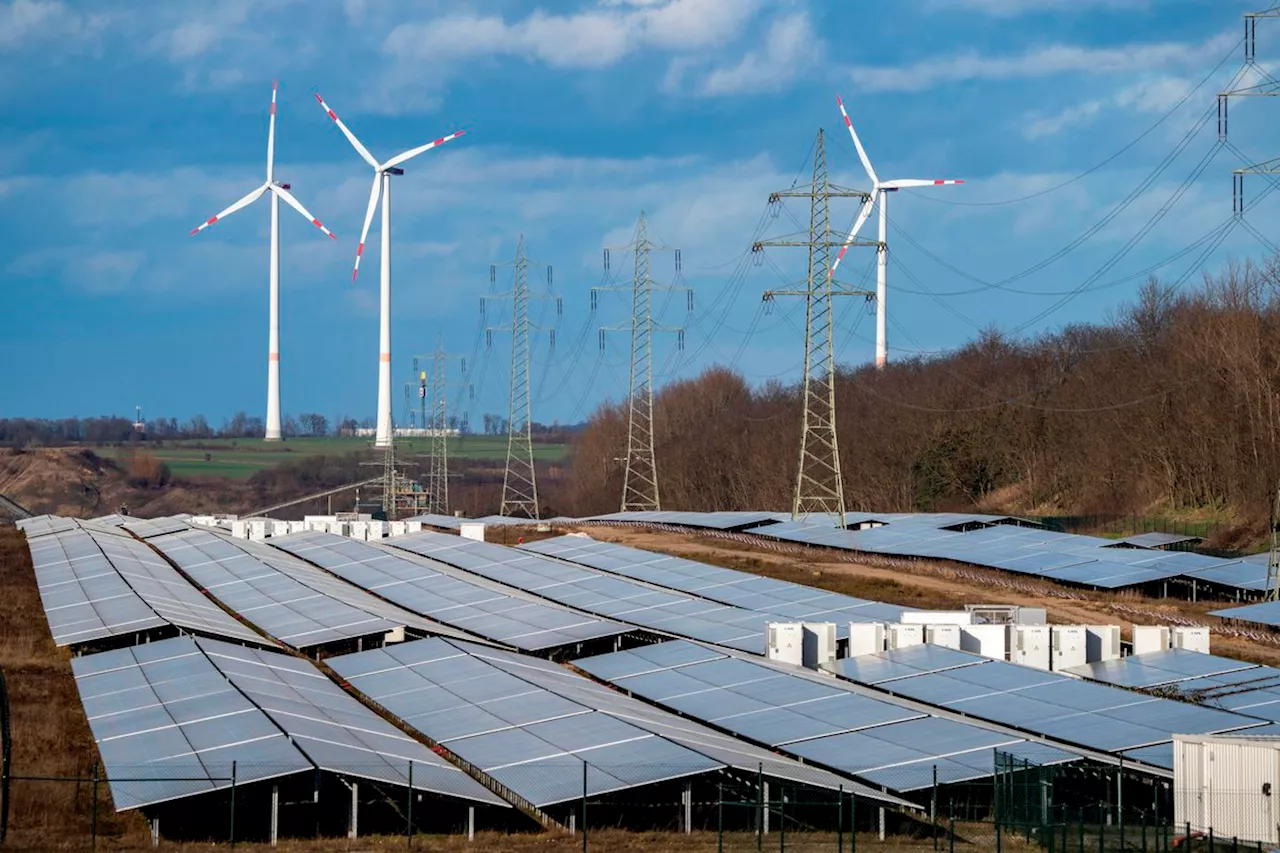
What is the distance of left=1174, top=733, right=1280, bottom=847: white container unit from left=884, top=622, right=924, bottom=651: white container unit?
15.2 m

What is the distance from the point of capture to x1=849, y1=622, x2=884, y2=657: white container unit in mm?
41312

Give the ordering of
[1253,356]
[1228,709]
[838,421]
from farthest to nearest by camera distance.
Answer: [838,421] → [1253,356] → [1228,709]

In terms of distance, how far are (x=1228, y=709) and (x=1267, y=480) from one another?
5203 centimetres

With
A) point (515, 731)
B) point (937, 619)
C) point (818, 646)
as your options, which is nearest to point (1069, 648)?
point (937, 619)

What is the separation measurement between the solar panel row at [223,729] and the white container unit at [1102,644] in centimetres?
1880

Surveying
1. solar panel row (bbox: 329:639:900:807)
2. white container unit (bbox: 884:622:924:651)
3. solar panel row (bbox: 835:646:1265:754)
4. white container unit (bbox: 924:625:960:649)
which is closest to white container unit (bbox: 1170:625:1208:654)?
white container unit (bbox: 924:625:960:649)

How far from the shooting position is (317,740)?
28391mm

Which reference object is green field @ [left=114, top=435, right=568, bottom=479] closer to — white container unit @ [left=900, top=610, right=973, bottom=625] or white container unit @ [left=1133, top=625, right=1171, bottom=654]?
white container unit @ [left=900, top=610, right=973, bottom=625]

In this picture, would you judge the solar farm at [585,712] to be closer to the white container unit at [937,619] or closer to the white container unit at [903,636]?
the white container unit at [903,636]

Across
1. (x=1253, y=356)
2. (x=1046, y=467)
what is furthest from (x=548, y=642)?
(x=1046, y=467)

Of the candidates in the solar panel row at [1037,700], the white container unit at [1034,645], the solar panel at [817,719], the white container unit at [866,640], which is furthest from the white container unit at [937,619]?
the solar panel at [817,719]

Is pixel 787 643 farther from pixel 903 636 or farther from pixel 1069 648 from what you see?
pixel 1069 648

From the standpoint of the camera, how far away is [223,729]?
29.2 metres

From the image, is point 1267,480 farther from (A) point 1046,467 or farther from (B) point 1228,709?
(B) point 1228,709
